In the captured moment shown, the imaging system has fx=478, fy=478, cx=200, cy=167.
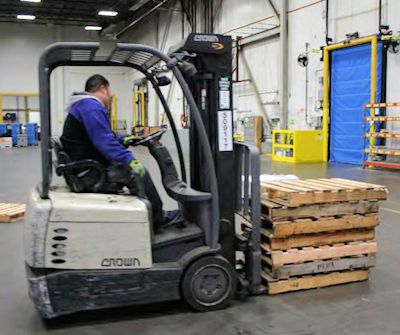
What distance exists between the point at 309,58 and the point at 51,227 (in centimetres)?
1378

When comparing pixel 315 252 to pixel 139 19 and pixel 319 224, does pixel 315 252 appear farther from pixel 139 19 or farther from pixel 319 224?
pixel 139 19

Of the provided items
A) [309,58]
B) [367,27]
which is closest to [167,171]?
[367,27]

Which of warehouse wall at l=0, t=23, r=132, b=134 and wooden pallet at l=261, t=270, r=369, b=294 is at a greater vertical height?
warehouse wall at l=0, t=23, r=132, b=134

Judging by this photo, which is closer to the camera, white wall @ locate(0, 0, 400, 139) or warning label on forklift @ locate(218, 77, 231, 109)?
warning label on forklift @ locate(218, 77, 231, 109)

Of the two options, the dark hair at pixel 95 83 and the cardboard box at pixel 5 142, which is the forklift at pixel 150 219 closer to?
the dark hair at pixel 95 83

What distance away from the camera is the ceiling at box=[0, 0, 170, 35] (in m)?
25.3

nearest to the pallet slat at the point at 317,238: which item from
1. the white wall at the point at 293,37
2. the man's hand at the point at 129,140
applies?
the man's hand at the point at 129,140

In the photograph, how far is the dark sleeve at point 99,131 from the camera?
11.0 feet

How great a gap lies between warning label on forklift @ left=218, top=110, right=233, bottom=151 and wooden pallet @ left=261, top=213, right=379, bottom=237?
71 centimetres

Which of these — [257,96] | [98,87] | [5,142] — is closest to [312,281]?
[98,87]

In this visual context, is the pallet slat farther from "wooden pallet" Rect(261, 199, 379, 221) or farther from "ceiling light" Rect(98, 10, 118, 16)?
"ceiling light" Rect(98, 10, 118, 16)

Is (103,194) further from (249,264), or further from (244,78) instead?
(244,78)

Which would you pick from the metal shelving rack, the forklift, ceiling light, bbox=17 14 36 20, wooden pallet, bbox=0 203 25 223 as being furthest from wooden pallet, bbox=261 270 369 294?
ceiling light, bbox=17 14 36 20

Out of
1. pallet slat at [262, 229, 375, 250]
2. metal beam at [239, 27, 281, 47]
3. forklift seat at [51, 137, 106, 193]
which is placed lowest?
pallet slat at [262, 229, 375, 250]
